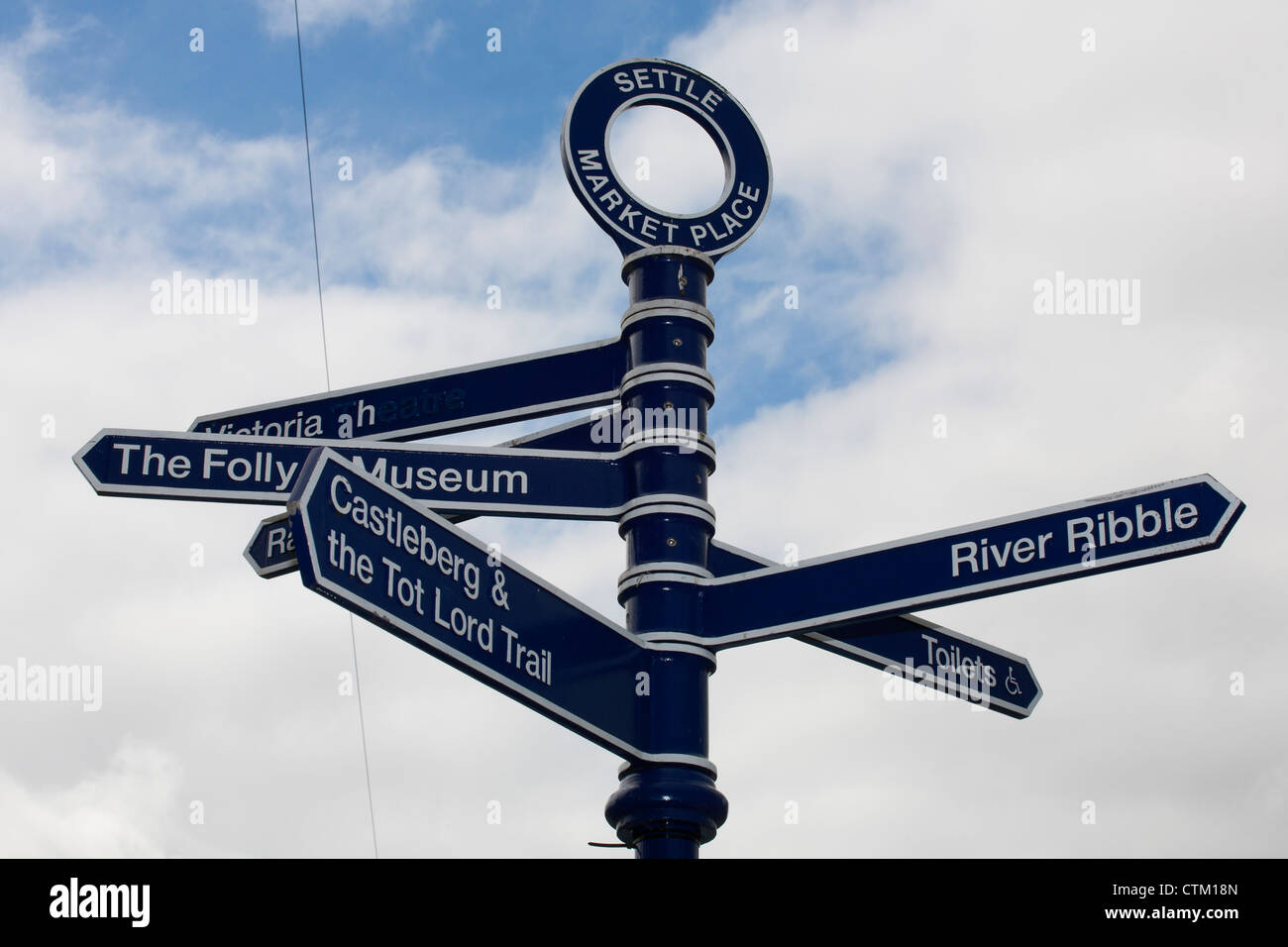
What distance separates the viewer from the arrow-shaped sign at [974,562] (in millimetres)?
5867

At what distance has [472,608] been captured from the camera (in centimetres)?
550

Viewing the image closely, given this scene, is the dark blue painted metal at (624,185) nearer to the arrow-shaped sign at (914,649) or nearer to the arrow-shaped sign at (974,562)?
the arrow-shaped sign at (914,649)

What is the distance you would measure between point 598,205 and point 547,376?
703 mm

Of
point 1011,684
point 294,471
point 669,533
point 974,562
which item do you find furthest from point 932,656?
point 294,471

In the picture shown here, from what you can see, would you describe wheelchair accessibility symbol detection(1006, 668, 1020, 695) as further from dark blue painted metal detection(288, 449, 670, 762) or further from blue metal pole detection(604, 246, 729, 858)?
dark blue painted metal detection(288, 449, 670, 762)

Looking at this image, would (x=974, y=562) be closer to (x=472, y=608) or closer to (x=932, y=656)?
(x=932, y=656)

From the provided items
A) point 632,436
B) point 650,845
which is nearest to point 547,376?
point 632,436

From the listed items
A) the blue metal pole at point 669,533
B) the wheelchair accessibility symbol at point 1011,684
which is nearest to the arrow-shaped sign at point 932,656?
the wheelchair accessibility symbol at point 1011,684

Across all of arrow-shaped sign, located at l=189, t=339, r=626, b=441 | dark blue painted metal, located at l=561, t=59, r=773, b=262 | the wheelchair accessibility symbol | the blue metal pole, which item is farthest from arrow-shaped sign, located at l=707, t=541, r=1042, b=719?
dark blue painted metal, located at l=561, t=59, r=773, b=262

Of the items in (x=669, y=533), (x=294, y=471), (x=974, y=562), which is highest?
(x=294, y=471)

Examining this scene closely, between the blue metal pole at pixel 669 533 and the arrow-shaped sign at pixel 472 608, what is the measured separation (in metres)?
0.06

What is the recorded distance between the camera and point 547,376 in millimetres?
7039

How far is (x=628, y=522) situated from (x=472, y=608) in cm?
120
